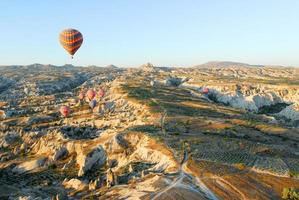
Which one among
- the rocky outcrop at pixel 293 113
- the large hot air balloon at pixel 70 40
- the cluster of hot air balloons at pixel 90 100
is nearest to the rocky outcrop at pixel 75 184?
the large hot air balloon at pixel 70 40

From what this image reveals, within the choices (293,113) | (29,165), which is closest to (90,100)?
(29,165)

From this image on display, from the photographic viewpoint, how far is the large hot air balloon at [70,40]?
383ft

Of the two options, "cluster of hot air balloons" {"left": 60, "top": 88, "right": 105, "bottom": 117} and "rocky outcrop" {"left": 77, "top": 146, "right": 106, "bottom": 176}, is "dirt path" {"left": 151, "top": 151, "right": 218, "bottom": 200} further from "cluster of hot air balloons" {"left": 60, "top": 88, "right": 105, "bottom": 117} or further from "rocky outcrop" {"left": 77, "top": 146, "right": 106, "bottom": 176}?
"cluster of hot air balloons" {"left": 60, "top": 88, "right": 105, "bottom": 117}

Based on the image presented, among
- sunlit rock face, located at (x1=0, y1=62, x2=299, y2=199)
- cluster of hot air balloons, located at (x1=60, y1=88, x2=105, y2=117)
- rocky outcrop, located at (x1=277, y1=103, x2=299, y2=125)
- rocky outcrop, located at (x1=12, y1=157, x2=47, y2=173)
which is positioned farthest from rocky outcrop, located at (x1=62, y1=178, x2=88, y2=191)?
rocky outcrop, located at (x1=277, y1=103, x2=299, y2=125)

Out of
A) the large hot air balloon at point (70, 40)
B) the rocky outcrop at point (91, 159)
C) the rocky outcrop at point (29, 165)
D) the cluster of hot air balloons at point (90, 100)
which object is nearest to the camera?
the rocky outcrop at point (91, 159)

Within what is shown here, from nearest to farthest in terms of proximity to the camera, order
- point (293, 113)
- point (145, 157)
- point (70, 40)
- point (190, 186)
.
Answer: point (190, 186), point (145, 157), point (70, 40), point (293, 113)

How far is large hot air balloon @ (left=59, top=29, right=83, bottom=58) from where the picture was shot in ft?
383

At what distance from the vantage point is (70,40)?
11669 cm

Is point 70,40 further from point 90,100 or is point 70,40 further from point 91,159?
point 90,100

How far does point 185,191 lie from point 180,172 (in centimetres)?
998

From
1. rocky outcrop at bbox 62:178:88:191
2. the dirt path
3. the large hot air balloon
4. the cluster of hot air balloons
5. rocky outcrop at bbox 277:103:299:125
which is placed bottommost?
rocky outcrop at bbox 277:103:299:125

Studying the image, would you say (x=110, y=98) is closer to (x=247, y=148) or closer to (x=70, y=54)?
(x=70, y=54)

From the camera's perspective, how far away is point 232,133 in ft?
356

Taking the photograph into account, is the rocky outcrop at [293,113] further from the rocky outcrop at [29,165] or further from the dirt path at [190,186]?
the dirt path at [190,186]
